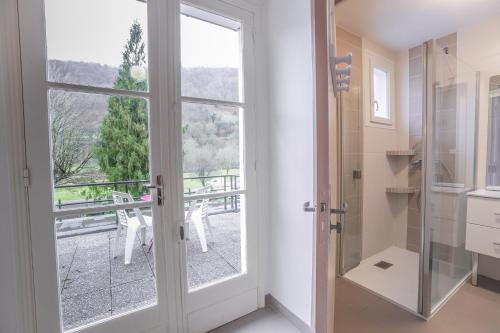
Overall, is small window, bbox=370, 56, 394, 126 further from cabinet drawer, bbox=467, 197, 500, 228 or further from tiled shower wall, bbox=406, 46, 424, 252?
cabinet drawer, bbox=467, 197, 500, 228

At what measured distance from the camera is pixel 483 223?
183cm

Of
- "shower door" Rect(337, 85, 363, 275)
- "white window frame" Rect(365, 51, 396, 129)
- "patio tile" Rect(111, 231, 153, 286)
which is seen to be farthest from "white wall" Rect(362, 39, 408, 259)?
"patio tile" Rect(111, 231, 153, 286)

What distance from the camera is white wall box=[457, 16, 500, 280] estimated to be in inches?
80.0

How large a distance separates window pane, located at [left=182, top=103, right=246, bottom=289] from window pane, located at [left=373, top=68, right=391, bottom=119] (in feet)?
6.46

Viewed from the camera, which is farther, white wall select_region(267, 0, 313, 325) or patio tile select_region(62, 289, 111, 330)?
white wall select_region(267, 0, 313, 325)

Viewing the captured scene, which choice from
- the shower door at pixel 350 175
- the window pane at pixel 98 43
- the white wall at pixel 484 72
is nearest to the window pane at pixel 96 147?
the window pane at pixel 98 43

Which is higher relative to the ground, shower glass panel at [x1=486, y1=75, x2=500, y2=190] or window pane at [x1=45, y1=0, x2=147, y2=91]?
window pane at [x1=45, y1=0, x2=147, y2=91]

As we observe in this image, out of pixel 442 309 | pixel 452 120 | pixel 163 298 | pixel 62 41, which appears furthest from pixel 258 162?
pixel 442 309

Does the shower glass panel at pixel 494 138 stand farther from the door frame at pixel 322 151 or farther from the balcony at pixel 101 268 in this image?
the balcony at pixel 101 268

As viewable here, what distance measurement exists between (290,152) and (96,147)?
1.23 meters

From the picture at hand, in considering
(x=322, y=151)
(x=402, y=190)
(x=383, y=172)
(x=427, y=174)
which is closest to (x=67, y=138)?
Result: (x=322, y=151)

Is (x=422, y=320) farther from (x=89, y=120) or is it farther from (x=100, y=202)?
(x=89, y=120)

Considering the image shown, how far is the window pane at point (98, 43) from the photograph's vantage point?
114 cm

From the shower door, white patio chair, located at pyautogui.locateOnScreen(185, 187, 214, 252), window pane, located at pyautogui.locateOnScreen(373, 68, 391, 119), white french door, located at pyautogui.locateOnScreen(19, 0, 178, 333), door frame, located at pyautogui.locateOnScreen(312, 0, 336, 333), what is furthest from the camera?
window pane, located at pyautogui.locateOnScreen(373, 68, 391, 119)
